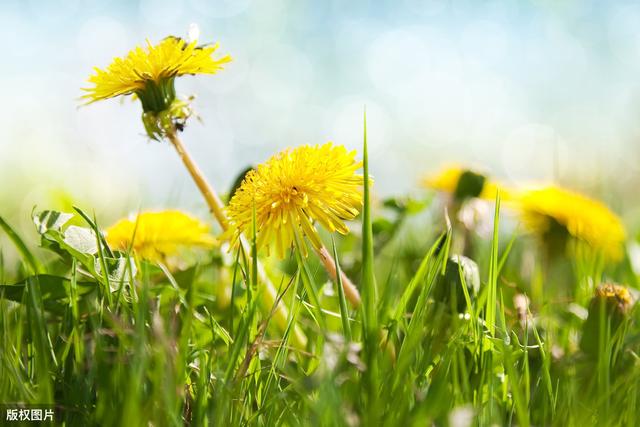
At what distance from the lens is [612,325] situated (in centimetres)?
114

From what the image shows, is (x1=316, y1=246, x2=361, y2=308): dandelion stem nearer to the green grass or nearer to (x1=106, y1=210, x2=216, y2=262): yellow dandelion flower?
the green grass

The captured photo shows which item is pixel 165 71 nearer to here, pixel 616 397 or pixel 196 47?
pixel 196 47

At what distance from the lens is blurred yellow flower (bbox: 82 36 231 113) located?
109cm

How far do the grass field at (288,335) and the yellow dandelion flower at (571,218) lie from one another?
354mm

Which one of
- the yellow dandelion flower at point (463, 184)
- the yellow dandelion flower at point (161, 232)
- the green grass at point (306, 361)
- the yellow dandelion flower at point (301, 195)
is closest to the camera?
the green grass at point (306, 361)

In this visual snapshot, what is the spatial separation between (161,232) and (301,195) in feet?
1.65

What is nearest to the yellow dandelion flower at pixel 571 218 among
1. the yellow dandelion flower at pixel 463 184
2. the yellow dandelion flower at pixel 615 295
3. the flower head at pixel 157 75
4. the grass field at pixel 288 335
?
the yellow dandelion flower at pixel 463 184

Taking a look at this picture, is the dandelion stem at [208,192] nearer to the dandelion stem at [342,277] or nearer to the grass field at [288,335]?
the grass field at [288,335]

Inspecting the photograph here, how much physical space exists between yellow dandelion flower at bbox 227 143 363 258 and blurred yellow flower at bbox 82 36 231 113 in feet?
0.78

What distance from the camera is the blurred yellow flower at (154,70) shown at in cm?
109

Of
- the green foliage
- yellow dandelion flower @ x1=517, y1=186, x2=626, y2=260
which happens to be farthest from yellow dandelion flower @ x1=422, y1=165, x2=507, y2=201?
the green foliage

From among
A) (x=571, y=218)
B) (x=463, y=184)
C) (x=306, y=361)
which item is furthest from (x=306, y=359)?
(x=571, y=218)

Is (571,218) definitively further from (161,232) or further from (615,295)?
(161,232)

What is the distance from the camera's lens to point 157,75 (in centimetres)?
110
